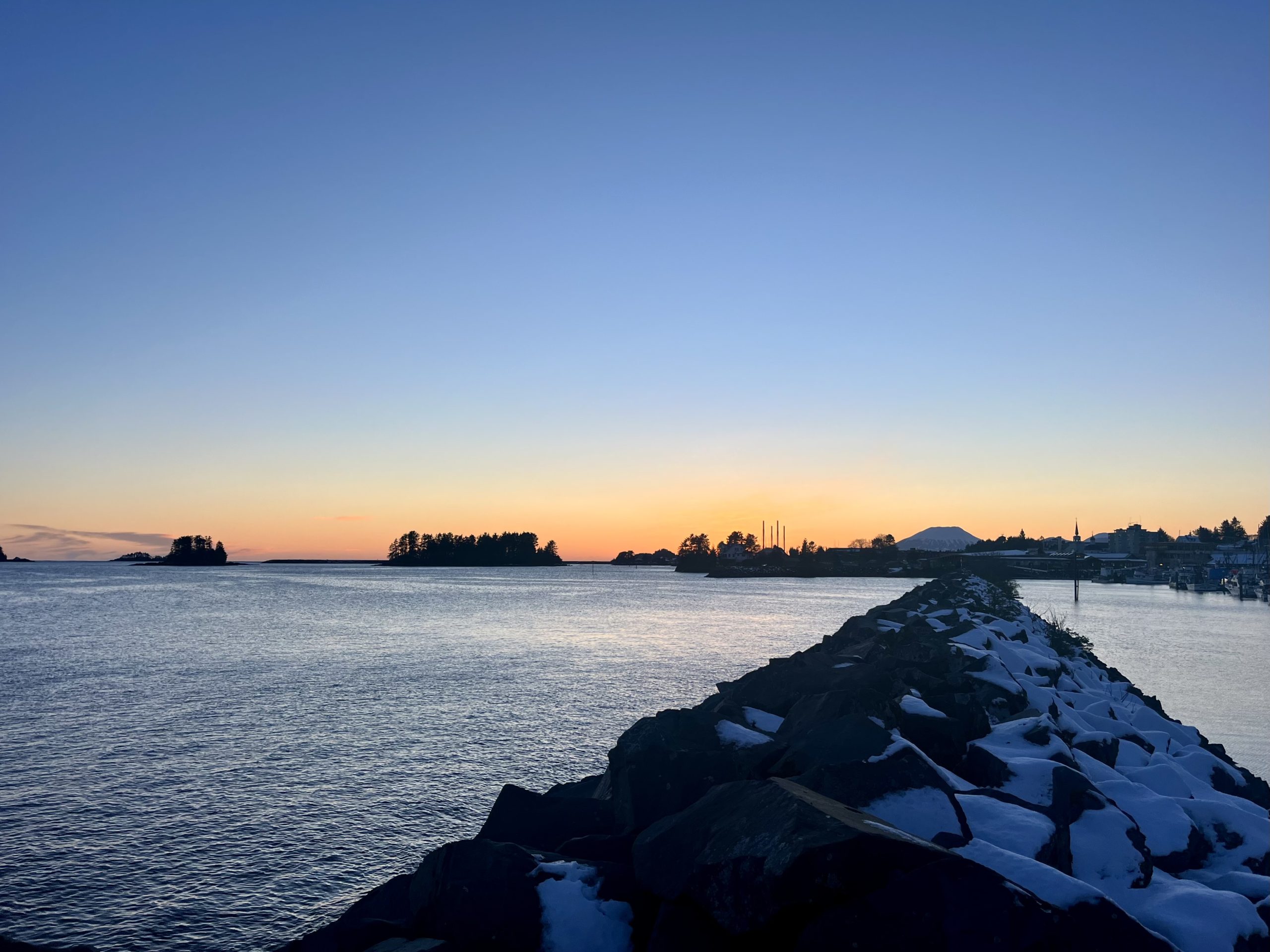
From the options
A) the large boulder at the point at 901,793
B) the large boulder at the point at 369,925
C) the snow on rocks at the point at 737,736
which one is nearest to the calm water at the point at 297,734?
the large boulder at the point at 369,925

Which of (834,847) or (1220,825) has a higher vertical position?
(834,847)

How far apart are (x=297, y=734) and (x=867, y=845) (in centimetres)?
1643

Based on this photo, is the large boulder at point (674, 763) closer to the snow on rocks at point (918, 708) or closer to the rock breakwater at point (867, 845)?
the rock breakwater at point (867, 845)

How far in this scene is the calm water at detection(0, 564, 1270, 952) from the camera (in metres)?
10.4

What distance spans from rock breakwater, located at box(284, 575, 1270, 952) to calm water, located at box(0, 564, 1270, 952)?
130 inches

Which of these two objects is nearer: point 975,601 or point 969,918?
point 969,918

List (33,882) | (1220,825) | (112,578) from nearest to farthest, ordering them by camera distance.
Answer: (1220,825) < (33,882) < (112,578)

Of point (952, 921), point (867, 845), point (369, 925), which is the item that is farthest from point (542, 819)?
point (952, 921)

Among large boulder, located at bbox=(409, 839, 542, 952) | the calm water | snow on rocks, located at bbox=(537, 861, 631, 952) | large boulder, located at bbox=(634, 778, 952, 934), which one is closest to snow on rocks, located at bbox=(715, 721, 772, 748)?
large boulder, located at bbox=(634, 778, 952, 934)

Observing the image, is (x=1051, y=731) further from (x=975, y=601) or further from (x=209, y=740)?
(x=975, y=601)

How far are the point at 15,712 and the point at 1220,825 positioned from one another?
25365mm

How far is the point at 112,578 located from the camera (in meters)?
163

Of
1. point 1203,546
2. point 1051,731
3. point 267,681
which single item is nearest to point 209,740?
point 267,681

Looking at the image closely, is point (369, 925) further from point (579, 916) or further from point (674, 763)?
point (674, 763)
